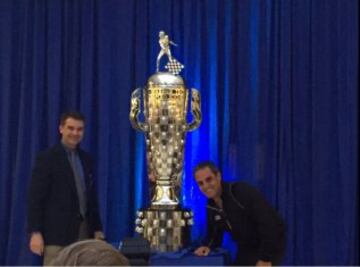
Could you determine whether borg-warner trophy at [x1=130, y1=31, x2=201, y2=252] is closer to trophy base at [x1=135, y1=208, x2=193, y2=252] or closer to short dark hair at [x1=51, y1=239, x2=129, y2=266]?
trophy base at [x1=135, y1=208, x2=193, y2=252]

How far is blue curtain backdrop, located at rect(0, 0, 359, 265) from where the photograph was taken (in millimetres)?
4199

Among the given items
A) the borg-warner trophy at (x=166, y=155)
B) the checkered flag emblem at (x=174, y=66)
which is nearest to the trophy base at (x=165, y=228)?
the borg-warner trophy at (x=166, y=155)

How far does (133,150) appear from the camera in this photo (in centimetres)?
435

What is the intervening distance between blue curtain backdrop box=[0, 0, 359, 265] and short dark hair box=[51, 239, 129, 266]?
10.1 ft

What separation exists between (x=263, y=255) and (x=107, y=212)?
148cm

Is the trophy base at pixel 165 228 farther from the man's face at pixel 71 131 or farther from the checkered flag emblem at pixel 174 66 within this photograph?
the checkered flag emblem at pixel 174 66

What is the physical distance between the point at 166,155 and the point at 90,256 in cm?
273

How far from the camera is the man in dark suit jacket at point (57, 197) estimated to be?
3477 millimetres

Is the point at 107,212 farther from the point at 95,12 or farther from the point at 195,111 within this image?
the point at 95,12

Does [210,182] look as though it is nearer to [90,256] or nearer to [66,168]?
[66,168]

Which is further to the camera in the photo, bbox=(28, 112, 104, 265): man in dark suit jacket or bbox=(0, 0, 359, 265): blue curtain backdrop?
bbox=(0, 0, 359, 265): blue curtain backdrop

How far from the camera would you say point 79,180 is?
3596mm

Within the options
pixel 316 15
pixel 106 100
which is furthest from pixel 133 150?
pixel 316 15

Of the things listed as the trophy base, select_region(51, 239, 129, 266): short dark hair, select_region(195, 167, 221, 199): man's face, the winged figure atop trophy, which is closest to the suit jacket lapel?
the trophy base
